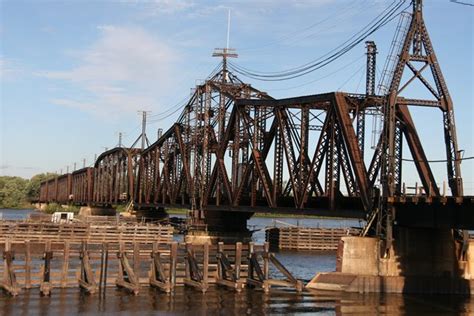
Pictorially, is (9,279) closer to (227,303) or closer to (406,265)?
(227,303)

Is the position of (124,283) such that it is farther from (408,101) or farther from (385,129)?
(408,101)

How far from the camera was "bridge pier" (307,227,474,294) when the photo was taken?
41406 mm

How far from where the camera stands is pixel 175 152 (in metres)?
100

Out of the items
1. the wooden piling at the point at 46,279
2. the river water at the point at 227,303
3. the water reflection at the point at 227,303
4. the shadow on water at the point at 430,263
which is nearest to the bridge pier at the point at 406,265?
the shadow on water at the point at 430,263

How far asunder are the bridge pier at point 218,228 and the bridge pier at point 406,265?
35882 mm

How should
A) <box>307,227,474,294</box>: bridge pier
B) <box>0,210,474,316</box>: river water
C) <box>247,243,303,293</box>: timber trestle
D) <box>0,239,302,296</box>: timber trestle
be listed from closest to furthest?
1. <box>0,210,474,316</box>: river water
2. <box>0,239,302,296</box>: timber trestle
3. <box>247,243,303,293</box>: timber trestle
4. <box>307,227,474,294</box>: bridge pier

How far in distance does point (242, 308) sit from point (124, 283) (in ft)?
25.5

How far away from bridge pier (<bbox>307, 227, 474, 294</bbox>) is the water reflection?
123cm

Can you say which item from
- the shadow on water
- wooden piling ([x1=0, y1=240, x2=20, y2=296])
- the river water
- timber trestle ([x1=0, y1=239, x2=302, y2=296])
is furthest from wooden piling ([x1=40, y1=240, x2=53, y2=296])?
the shadow on water

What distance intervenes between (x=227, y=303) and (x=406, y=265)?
12994mm

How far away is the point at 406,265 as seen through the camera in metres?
42.3

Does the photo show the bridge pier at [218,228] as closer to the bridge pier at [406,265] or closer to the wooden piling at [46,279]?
the bridge pier at [406,265]

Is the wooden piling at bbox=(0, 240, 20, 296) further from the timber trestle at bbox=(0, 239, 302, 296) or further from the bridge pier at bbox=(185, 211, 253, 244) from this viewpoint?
the bridge pier at bbox=(185, 211, 253, 244)

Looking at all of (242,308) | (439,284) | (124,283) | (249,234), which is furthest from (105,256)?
(249,234)
